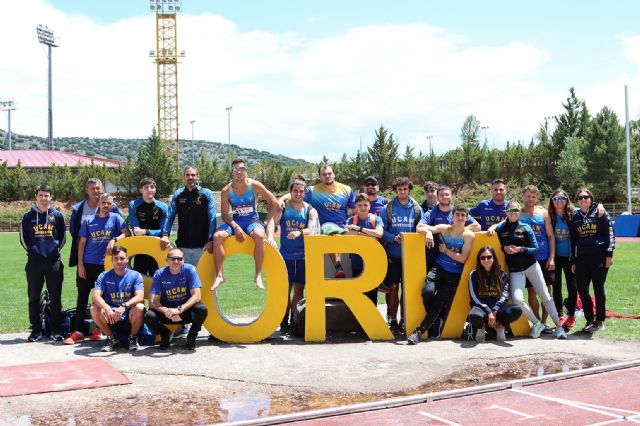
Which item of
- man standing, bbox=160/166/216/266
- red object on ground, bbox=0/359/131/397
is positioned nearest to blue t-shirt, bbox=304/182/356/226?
man standing, bbox=160/166/216/266

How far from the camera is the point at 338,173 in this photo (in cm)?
7238

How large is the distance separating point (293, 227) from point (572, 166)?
52.7m

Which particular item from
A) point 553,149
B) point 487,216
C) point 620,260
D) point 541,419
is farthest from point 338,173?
point 541,419

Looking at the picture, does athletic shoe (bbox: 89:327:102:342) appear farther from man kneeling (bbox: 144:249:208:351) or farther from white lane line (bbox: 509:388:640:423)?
white lane line (bbox: 509:388:640:423)

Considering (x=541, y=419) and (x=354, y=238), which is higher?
(x=354, y=238)

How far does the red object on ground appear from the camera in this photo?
6422 mm

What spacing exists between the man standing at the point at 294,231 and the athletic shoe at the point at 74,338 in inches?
105

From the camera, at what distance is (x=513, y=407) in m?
5.71

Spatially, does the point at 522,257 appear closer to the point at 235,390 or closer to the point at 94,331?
the point at 235,390

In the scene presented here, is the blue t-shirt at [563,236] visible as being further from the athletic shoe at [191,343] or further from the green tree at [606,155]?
the green tree at [606,155]

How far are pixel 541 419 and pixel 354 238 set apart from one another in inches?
163

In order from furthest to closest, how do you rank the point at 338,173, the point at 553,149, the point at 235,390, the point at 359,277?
1. the point at 338,173
2. the point at 553,149
3. the point at 359,277
4. the point at 235,390

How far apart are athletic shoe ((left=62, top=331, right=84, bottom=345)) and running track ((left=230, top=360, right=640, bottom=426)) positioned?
14.1ft

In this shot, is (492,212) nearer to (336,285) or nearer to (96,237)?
(336,285)
